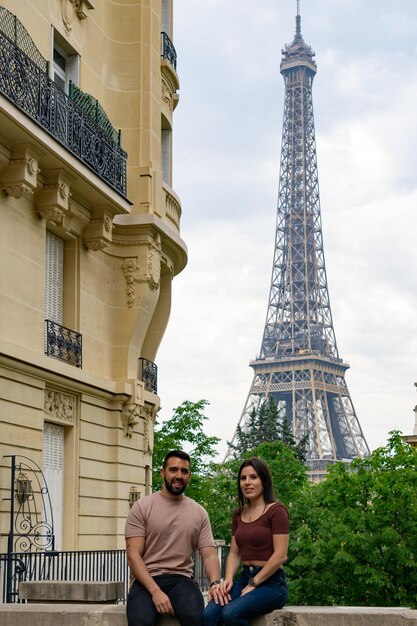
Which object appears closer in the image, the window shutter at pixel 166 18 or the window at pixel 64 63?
the window at pixel 64 63

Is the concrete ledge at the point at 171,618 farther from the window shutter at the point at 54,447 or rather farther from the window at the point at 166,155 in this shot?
the window at the point at 166,155

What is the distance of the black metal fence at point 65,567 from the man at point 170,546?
817 cm

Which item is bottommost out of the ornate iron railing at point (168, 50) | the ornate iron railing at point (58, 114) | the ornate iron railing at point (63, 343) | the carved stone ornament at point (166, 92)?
the ornate iron railing at point (63, 343)

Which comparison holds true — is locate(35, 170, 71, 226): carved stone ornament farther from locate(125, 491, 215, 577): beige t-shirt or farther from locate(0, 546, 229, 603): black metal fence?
locate(125, 491, 215, 577): beige t-shirt

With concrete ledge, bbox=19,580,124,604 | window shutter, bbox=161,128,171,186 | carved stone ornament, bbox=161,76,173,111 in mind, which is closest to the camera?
concrete ledge, bbox=19,580,124,604

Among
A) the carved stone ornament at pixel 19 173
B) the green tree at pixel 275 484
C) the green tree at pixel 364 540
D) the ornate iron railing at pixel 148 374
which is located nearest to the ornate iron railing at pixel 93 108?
the carved stone ornament at pixel 19 173

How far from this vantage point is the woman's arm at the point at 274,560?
8680 millimetres

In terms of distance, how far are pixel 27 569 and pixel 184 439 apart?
93.5 feet

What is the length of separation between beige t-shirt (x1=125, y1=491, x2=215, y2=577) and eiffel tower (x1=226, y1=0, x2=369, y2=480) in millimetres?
104545

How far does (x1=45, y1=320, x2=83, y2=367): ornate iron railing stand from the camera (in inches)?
809

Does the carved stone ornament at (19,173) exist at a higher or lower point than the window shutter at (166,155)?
lower

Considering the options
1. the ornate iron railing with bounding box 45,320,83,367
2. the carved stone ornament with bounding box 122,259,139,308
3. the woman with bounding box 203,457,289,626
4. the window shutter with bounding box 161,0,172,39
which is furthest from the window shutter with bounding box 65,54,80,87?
the woman with bounding box 203,457,289,626

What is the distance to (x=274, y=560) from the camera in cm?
868

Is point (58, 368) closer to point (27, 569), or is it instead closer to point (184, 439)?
point (27, 569)
